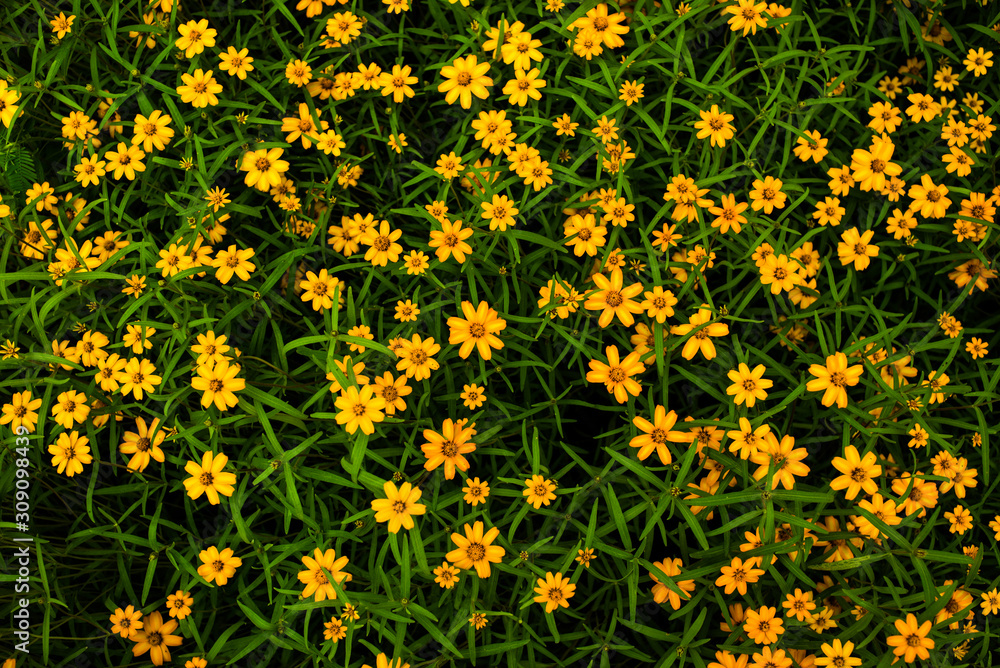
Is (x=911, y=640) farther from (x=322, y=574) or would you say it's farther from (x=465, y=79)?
(x=465, y=79)

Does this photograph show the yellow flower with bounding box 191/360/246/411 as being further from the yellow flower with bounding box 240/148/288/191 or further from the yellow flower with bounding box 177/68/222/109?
the yellow flower with bounding box 177/68/222/109

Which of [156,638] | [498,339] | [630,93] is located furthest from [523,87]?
[156,638]

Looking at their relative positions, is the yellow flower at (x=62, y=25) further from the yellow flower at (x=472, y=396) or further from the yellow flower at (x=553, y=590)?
the yellow flower at (x=553, y=590)

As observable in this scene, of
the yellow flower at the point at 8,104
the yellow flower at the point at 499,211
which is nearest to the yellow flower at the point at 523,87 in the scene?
the yellow flower at the point at 499,211

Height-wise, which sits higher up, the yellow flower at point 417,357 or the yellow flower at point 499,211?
the yellow flower at point 499,211

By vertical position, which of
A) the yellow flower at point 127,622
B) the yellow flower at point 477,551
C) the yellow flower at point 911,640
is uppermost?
the yellow flower at point 477,551

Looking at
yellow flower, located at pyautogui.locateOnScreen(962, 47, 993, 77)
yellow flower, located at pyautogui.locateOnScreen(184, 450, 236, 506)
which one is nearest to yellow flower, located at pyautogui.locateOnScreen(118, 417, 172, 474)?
yellow flower, located at pyautogui.locateOnScreen(184, 450, 236, 506)

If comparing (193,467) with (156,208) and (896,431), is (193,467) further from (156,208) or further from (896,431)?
(896,431)
